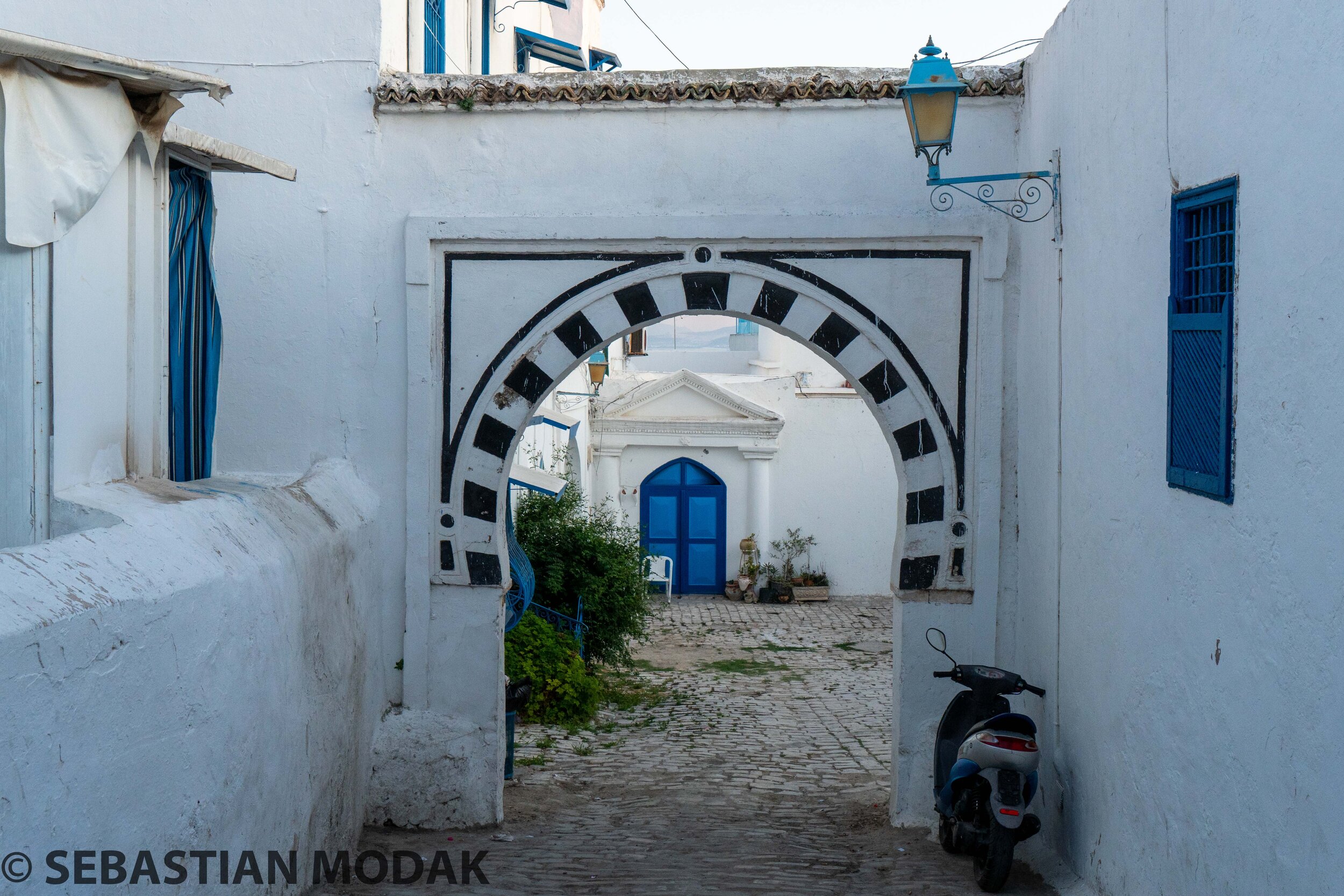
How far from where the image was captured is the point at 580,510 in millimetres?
13234

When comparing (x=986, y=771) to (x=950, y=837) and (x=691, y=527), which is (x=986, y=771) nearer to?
(x=950, y=837)

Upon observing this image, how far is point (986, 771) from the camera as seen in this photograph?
5.30m

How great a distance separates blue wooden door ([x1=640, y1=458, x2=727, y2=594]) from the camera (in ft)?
58.0

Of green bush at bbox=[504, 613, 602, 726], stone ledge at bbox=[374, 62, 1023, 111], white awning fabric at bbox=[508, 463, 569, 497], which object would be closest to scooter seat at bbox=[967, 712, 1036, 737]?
stone ledge at bbox=[374, 62, 1023, 111]

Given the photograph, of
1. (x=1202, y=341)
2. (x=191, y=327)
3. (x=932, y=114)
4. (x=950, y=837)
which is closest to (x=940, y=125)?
(x=932, y=114)

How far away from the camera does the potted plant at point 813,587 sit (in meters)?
17.0

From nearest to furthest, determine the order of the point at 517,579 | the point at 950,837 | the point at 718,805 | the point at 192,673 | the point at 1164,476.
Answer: the point at 192,673, the point at 1164,476, the point at 950,837, the point at 718,805, the point at 517,579

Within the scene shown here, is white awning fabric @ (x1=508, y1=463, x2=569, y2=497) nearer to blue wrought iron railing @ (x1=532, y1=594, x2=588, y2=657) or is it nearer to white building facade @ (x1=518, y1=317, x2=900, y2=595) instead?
blue wrought iron railing @ (x1=532, y1=594, x2=588, y2=657)

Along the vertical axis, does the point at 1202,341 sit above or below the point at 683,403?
below

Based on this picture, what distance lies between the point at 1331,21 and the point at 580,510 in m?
10.7

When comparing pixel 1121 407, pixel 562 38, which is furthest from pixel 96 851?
pixel 562 38

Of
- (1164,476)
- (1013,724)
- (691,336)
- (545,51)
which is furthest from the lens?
(691,336)

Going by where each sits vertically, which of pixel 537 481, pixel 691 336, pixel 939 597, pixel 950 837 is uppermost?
pixel 691 336

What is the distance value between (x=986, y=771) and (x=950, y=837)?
74cm
